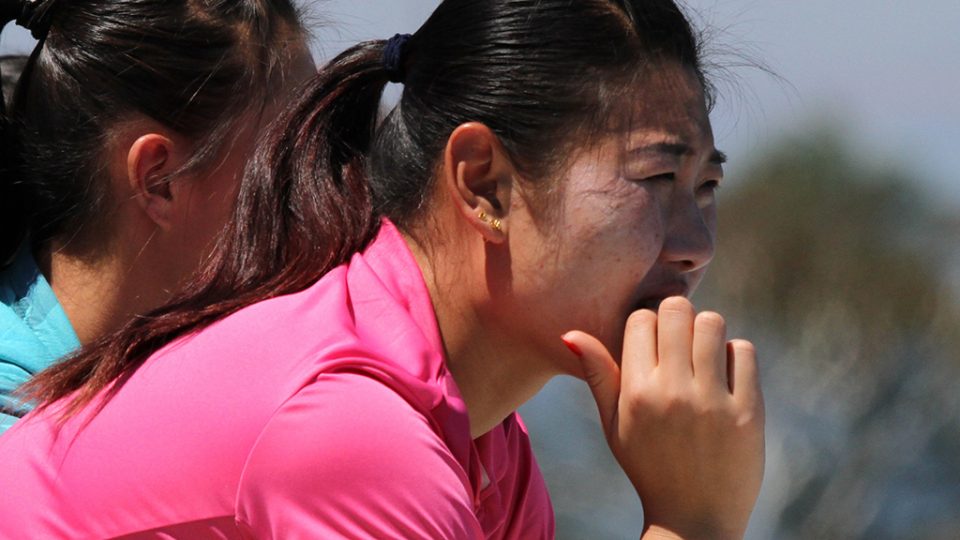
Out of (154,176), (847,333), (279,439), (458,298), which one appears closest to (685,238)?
(458,298)

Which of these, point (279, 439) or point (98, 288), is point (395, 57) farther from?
point (98, 288)

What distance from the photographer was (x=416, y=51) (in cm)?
214

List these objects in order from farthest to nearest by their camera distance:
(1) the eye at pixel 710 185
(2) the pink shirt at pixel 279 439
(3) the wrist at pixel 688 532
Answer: (1) the eye at pixel 710 185 → (3) the wrist at pixel 688 532 → (2) the pink shirt at pixel 279 439

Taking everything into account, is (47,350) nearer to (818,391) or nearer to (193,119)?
(193,119)

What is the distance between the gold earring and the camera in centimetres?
201

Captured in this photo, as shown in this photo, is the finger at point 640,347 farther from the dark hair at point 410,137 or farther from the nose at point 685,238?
the dark hair at point 410,137

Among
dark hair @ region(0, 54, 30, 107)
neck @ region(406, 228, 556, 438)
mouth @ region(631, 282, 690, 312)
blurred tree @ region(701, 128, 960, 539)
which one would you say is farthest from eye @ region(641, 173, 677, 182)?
blurred tree @ region(701, 128, 960, 539)

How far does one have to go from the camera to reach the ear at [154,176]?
2670 millimetres

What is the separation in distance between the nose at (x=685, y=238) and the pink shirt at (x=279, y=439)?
0.32 metres

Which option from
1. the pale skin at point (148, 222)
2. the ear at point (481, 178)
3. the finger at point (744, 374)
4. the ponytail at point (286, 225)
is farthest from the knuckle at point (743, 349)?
the pale skin at point (148, 222)

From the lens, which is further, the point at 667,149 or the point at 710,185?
the point at 710,185

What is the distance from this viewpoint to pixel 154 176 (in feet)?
8.82

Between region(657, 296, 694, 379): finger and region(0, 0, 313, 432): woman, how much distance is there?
987mm

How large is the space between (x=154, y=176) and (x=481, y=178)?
0.86 meters
